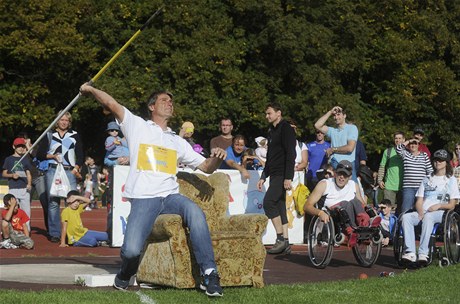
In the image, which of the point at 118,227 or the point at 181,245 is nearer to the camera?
the point at 181,245

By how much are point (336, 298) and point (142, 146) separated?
2381 millimetres

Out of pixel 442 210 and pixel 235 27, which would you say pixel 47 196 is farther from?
pixel 235 27

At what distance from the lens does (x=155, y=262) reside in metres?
11.2

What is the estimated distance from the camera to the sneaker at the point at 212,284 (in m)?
10.2

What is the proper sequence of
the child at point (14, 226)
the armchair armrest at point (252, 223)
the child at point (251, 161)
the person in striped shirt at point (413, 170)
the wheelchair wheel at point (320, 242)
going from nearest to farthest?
the armchair armrest at point (252, 223) → the wheelchair wheel at point (320, 242) → the child at point (14, 226) → the person in striped shirt at point (413, 170) → the child at point (251, 161)

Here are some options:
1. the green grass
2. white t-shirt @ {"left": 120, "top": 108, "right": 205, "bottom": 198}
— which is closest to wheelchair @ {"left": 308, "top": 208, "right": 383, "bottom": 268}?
the green grass

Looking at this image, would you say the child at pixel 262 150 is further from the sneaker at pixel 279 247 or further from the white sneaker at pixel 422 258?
the white sneaker at pixel 422 258

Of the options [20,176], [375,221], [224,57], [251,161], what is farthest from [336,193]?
[224,57]

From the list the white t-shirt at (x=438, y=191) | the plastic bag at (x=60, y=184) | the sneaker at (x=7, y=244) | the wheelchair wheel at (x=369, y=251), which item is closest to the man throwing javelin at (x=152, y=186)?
the wheelchair wheel at (x=369, y=251)

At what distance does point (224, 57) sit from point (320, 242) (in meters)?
30.7

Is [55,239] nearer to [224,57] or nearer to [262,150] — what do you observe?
[262,150]

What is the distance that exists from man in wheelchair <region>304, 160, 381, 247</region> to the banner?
290 cm

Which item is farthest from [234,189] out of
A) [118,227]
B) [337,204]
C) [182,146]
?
[182,146]

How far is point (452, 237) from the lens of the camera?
14.4 m
